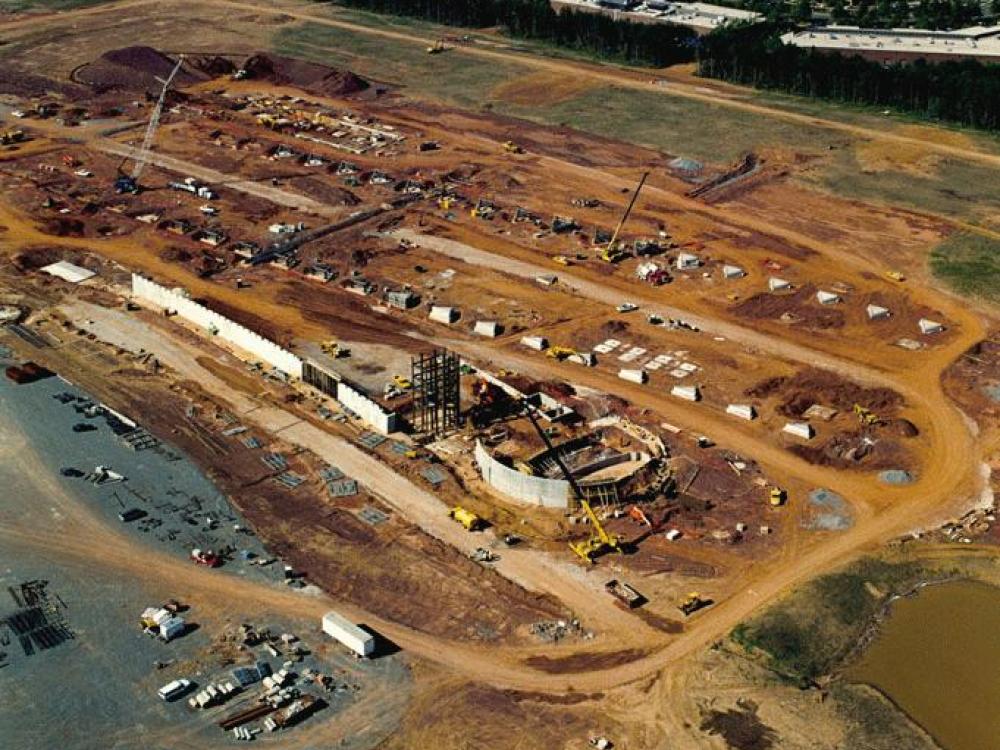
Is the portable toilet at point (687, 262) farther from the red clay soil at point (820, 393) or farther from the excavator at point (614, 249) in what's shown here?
the red clay soil at point (820, 393)

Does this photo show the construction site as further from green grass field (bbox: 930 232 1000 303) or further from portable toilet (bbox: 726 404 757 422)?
green grass field (bbox: 930 232 1000 303)

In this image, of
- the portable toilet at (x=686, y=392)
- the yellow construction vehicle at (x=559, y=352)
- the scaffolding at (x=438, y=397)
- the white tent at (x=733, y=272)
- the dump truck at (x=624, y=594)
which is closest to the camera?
the dump truck at (x=624, y=594)

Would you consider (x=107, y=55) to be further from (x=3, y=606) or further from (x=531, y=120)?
(x=3, y=606)

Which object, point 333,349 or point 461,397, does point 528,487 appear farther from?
point 333,349

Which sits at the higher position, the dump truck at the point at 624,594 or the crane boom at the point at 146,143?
the crane boom at the point at 146,143

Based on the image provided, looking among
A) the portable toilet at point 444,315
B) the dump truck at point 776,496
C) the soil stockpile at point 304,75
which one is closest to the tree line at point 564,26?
the soil stockpile at point 304,75

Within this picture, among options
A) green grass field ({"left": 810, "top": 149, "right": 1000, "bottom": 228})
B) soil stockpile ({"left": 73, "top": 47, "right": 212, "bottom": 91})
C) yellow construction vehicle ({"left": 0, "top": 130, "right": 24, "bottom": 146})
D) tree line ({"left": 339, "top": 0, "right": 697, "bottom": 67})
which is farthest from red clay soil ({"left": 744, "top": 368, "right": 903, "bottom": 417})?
soil stockpile ({"left": 73, "top": 47, "right": 212, "bottom": 91})
